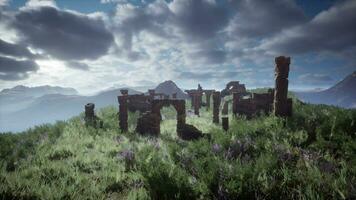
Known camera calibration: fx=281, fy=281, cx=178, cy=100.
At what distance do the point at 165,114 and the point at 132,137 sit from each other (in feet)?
54.7

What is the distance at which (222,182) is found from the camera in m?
6.11

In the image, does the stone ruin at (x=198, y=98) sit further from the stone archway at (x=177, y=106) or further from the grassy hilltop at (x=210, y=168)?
the grassy hilltop at (x=210, y=168)

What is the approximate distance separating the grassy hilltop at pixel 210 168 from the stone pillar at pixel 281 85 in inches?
58.7

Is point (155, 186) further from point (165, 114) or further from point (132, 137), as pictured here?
point (165, 114)

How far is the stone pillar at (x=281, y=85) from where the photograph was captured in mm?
14859

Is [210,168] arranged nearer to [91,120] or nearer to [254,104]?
[91,120]

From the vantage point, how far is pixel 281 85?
15.0 meters

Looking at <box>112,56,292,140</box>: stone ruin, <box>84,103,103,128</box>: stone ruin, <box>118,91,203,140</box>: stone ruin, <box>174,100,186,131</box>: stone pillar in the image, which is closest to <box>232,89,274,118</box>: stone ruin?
<box>112,56,292,140</box>: stone ruin

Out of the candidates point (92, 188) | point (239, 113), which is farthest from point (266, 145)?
point (239, 113)

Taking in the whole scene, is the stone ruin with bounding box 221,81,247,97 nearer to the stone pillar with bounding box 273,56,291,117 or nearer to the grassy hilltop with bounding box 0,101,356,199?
the stone pillar with bounding box 273,56,291,117

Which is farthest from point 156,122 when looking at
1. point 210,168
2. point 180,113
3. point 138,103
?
point 210,168

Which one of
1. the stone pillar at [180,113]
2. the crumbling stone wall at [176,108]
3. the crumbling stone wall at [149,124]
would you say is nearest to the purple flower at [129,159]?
the crumbling stone wall at [149,124]

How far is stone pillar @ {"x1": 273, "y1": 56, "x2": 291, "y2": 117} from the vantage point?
14.9 metres

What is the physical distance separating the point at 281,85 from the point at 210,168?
377 inches
